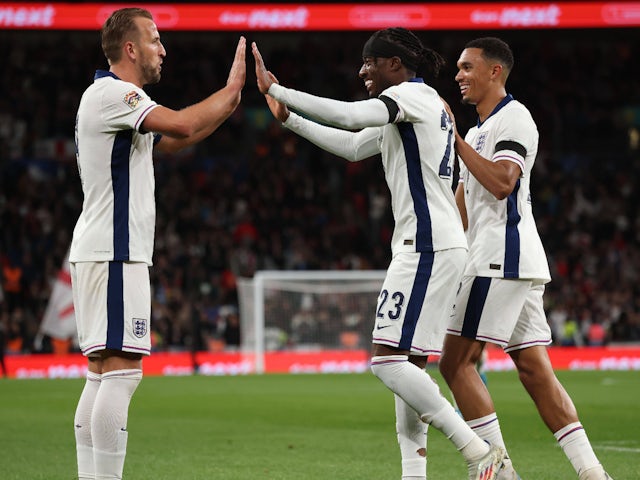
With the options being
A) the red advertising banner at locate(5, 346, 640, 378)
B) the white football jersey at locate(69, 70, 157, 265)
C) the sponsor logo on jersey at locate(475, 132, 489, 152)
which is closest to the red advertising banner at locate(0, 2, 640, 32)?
the red advertising banner at locate(5, 346, 640, 378)

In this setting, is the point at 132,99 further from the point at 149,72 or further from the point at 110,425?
the point at 110,425

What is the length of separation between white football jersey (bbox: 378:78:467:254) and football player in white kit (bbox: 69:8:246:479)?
0.91m

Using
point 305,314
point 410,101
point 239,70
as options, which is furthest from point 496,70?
point 305,314

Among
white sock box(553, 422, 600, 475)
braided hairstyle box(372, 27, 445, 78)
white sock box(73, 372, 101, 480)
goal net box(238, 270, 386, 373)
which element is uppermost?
braided hairstyle box(372, 27, 445, 78)

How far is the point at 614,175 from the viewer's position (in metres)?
27.4

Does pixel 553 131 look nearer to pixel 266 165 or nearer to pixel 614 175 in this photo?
pixel 614 175

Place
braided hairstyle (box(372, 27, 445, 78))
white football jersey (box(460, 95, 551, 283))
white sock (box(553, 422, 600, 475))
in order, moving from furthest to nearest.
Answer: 1. white football jersey (box(460, 95, 551, 283))
2. white sock (box(553, 422, 600, 475))
3. braided hairstyle (box(372, 27, 445, 78))

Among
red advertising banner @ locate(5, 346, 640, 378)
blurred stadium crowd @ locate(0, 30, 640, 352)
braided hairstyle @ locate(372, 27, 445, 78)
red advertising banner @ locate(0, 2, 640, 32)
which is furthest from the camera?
blurred stadium crowd @ locate(0, 30, 640, 352)

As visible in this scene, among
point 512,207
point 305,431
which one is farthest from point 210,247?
point 512,207

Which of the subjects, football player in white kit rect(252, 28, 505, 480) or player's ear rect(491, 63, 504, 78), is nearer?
football player in white kit rect(252, 28, 505, 480)

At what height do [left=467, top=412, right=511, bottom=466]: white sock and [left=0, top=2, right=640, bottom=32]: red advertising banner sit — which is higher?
[left=0, top=2, right=640, bottom=32]: red advertising banner

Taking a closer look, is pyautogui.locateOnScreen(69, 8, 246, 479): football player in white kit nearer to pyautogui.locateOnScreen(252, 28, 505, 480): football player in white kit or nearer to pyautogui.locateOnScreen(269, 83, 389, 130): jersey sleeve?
pyautogui.locateOnScreen(269, 83, 389, 130): jersey sleeve

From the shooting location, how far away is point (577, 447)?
235 inches

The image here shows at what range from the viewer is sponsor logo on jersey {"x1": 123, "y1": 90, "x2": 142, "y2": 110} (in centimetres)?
514
